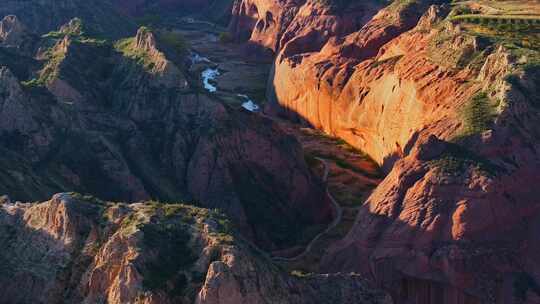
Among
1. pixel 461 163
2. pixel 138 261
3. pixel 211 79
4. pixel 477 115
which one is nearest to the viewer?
pixel 138 261

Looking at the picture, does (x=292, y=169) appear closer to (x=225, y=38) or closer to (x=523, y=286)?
(x=523, y=286)

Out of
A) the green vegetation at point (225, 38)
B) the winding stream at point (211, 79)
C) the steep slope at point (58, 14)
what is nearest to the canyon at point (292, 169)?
the winding stream at point (211, 79)

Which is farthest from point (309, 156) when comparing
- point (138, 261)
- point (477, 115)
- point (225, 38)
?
point (225, 38)

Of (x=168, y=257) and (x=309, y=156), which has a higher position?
(x=168, y=257)

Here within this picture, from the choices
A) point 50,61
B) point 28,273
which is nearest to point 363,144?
point 50,61

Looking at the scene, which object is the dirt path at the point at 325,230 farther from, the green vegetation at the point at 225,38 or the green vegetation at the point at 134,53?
the green vegetation at the point at 225,38

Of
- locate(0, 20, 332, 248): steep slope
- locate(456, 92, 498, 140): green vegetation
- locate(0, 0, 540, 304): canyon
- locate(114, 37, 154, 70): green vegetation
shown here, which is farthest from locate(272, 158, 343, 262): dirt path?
locate(114, 37, 154, 70): green vegetation
